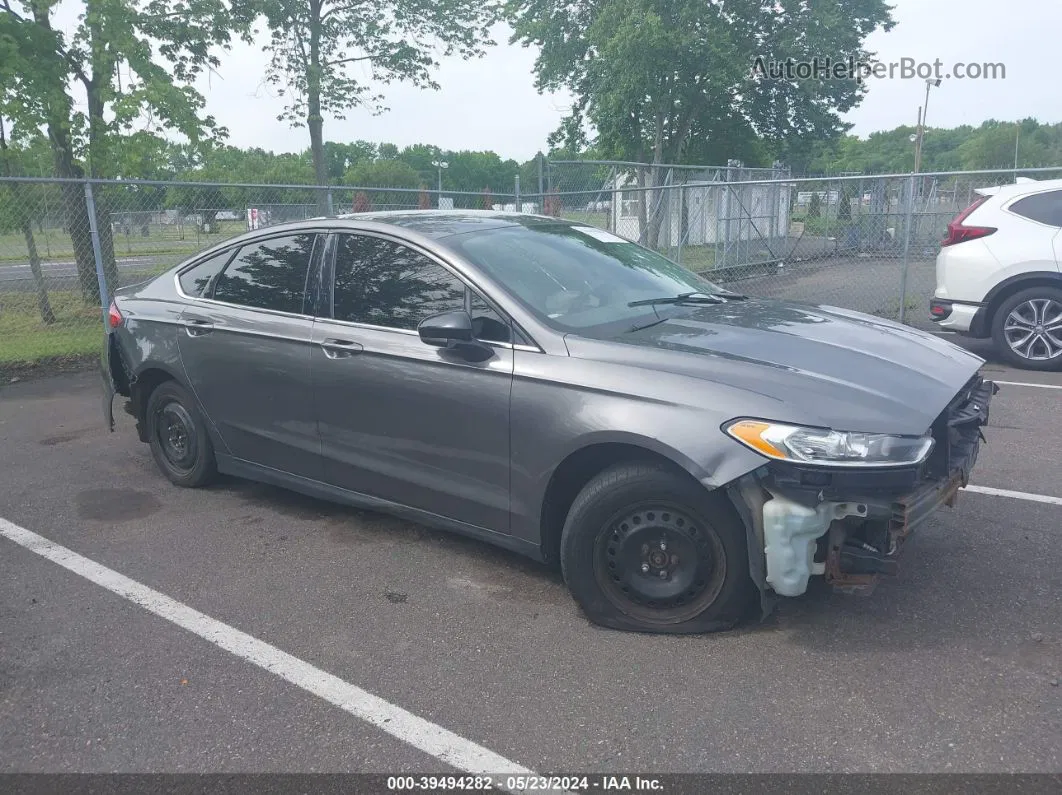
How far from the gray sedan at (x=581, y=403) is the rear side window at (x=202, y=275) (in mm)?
17

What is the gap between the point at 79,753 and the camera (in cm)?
269

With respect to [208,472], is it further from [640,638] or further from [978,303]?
[978,303]

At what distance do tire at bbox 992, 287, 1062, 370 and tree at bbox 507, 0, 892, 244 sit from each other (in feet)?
47.9

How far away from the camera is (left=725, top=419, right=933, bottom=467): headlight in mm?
2891

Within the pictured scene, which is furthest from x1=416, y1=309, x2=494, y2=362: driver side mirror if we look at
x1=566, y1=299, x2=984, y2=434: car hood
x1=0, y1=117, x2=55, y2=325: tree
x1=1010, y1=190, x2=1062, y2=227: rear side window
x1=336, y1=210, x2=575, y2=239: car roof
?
x1=0, y1=117, x2=55, y2=325: tree

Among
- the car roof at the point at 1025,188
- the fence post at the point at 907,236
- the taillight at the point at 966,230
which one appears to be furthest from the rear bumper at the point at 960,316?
the fence post at the point at 907,236

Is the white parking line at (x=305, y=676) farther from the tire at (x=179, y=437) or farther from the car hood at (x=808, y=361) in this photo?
the car hood at (x=808, y=361)

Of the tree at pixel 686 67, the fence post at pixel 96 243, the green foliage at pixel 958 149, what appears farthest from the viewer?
the green foliage at pixel 958 149

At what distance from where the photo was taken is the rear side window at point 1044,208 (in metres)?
7.90

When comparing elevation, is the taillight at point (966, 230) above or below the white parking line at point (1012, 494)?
above

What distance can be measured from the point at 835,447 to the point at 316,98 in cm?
1871

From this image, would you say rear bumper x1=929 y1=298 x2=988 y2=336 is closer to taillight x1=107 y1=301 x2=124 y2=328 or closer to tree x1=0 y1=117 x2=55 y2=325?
taillight x1=107 y1=301 x2=124 y2=328

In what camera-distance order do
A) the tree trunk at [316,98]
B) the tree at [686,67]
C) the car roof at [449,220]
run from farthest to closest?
the tree at [686,67] → the tree trunk at [316,98] → the car roof at [449,220]

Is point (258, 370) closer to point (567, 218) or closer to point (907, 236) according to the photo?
point (567, 218)
